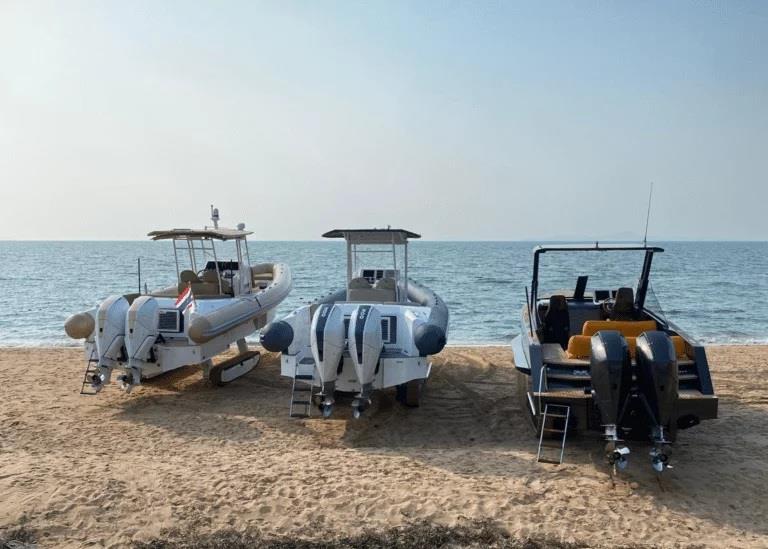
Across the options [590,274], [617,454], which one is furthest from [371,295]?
[590,274]

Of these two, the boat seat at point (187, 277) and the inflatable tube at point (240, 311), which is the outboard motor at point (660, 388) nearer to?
the inflatable tube at point (240, 311)

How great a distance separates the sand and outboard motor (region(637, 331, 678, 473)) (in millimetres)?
438

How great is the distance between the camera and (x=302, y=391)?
801cm

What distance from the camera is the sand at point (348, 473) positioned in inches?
188

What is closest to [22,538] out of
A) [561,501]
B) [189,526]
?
[189,526]

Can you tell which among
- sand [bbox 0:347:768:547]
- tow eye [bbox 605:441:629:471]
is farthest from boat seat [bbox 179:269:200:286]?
tow eye [bbox 605:441:629:471]

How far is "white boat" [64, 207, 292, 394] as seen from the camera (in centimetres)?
875

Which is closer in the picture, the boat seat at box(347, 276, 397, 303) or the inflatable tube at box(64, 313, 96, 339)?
the inflatable tube at box(64, 313, 96, 339)

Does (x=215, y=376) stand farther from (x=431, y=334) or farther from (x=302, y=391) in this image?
(x=431, y=334)

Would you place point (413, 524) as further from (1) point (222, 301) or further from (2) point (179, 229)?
(2) point (179, 229)

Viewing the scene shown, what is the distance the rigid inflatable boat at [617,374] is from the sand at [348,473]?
1.44ft

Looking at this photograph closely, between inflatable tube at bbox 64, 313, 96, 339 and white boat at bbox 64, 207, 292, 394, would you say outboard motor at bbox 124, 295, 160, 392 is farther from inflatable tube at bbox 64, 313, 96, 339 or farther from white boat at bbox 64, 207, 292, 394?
inflatable tube at bbox 64, 313, 96, 339

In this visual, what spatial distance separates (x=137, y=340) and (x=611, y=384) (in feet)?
21.7

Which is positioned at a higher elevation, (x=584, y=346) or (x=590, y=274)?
(x=584, y=346)
